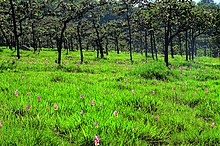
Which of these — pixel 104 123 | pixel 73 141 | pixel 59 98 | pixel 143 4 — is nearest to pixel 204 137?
pixel 104 123

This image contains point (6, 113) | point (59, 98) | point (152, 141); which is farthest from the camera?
point (59, 98)

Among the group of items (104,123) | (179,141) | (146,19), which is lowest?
(179,141)

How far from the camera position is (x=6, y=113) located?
13.4 feet

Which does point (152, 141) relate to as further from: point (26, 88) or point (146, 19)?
point (146, 19)

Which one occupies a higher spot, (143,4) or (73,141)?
(143,4)

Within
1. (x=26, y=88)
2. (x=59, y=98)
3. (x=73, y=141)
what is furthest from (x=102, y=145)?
(x=26, y=88)

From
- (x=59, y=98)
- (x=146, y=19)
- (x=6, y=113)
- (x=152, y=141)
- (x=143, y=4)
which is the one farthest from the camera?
Result: (x=146, y=19)

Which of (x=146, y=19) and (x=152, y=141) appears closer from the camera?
(x=152, y=141)

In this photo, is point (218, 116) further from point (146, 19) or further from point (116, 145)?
point (146, 19)

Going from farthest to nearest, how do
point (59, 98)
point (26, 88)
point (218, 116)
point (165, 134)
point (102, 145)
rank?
point (26, 88)
point (59, 98)
point (218, 116)
point (165, 134)
point (102, 145)

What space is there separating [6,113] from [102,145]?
2.24 m

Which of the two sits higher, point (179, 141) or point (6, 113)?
point (6, 113)

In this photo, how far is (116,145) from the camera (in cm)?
315

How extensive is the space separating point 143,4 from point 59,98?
88.5 ft
